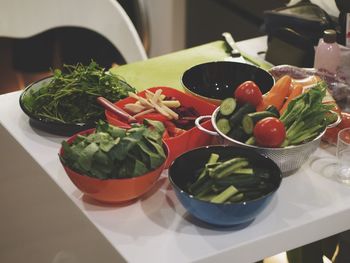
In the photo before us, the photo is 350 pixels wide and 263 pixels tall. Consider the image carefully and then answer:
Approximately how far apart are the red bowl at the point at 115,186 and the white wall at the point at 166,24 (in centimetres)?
186

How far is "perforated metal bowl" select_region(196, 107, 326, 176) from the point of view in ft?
3.62

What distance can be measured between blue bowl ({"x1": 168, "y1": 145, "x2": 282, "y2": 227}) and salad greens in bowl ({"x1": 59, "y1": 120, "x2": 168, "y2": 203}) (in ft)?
0.13

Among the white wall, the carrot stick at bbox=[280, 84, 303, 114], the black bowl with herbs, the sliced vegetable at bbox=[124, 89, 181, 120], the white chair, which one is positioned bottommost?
the white wall

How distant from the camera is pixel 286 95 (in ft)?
4.09

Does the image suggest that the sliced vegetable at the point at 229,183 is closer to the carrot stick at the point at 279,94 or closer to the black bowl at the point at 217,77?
the carrot stick at the point at 279,94

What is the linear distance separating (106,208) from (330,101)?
0.50 metres

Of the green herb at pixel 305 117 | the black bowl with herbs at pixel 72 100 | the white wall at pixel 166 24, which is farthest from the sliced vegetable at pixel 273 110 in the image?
the white wall at pixel 166 24

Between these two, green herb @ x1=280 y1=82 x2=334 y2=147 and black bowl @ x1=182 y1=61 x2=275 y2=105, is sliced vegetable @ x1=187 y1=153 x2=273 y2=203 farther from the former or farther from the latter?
black bowl @ x1=182 y1=61 x2=275 y2=105

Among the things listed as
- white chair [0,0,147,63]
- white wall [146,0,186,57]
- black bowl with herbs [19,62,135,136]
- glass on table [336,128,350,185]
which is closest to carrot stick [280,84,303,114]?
glass on table [336,128,350,185]

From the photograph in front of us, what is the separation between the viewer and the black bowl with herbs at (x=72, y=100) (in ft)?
4.24

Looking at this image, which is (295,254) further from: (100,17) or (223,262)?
(100,17)

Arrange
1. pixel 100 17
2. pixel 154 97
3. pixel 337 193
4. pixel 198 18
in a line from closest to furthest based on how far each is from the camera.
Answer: pixel 337 193 → pixel 154 97 → pixel 100 17 → pixel 198 18

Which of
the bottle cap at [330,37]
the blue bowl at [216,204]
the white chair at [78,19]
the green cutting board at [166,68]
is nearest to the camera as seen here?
the blue bowl at [216,204]

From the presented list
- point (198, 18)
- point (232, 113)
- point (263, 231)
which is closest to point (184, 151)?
point (232, 113)
